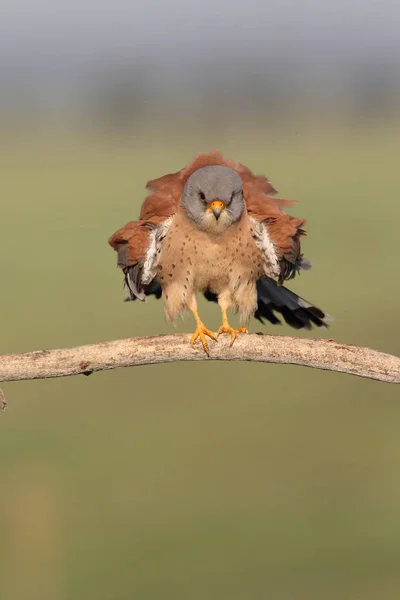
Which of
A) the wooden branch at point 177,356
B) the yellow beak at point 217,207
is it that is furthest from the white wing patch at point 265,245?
the wooden branch at point 177,356

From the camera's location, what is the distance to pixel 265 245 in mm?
6547

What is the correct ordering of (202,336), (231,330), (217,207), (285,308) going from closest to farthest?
(202,336) < (231,330) < (217,207) < (285,308)

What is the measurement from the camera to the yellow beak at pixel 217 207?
20.7 feet

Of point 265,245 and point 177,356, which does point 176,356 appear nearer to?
point 177,356

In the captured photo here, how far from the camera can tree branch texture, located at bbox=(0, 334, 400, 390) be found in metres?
5.57

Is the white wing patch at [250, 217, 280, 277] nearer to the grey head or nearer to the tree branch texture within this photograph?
the grey head

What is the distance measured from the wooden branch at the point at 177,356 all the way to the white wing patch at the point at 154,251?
2.83 feet

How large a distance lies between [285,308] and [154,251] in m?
1.07

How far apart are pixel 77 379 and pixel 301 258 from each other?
9455 mm

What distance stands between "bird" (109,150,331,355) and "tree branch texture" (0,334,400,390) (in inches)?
20.5

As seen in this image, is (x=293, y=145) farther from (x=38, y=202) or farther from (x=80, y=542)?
(x=80, y=542)

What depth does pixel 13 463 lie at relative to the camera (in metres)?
12.2

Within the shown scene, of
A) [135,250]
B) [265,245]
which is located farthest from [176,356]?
[265,245]

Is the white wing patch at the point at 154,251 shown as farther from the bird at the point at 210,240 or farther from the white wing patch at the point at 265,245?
the white wing patch at the point at 265,245
